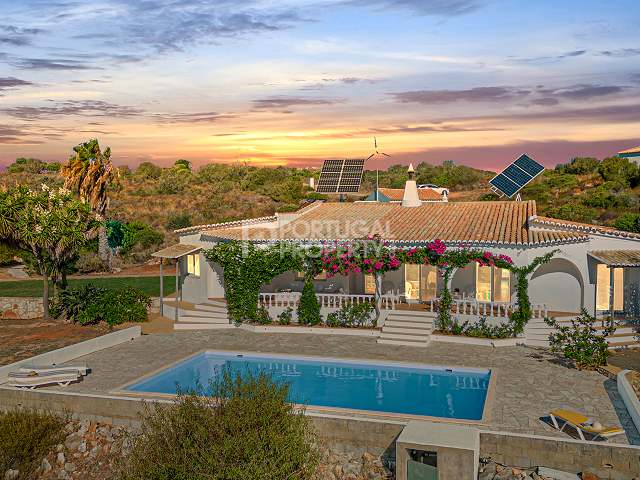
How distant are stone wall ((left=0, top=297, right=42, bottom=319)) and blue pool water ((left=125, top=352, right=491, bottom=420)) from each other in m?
12.1

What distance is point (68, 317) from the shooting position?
24.9m

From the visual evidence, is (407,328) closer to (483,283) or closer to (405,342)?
(405,342)

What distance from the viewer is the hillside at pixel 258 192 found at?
157 feet

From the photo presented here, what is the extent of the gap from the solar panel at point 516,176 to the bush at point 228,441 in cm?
2019

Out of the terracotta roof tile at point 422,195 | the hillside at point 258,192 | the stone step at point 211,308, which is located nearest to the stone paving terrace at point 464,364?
the stone step at point 211,308

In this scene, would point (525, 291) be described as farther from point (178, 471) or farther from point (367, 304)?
point (178, 471)

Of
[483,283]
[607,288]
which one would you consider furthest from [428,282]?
[607,288]

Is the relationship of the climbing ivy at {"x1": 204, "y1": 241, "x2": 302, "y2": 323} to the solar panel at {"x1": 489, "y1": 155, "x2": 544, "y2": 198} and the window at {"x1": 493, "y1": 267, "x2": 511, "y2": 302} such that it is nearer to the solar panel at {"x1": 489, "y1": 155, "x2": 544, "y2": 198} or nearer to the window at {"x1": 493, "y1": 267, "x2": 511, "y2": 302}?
the window at {"x1": 493, "y1": 267, "x2": 511, "y2": 302}

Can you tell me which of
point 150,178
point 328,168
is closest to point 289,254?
point 328,168

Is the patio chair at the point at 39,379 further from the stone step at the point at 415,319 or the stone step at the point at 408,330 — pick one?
the stone step at the point at 415,319

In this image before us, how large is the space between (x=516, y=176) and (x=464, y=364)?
14.2m

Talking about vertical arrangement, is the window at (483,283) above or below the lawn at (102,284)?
above

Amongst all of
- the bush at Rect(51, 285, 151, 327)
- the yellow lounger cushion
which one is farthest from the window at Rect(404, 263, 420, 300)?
the yellow lounger cushion

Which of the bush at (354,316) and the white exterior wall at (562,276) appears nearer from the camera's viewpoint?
the white exterior wall at (562,276)
